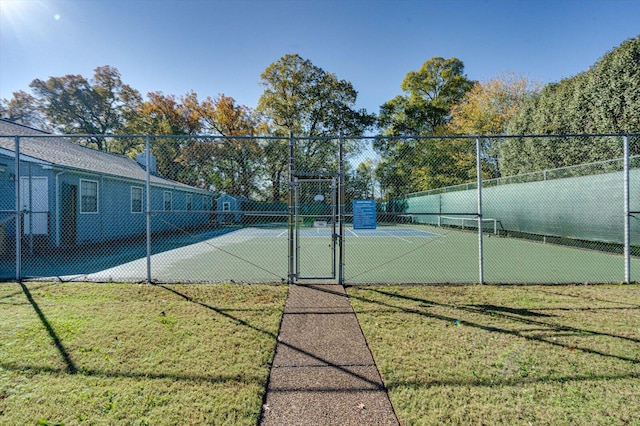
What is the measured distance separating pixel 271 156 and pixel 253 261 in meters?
2.83

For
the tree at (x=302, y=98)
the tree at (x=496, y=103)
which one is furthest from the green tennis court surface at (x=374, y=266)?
the tree at (x=302, y=98)

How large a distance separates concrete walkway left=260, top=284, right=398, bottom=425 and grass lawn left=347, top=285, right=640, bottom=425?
A: 0.47 feet

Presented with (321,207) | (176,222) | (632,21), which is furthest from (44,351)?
(632,21)

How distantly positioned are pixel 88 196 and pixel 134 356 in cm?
1100

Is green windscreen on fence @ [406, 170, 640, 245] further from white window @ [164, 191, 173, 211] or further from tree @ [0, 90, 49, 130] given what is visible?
tree @ [0, 90, 49, 130]

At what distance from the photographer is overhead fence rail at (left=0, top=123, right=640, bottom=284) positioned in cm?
575

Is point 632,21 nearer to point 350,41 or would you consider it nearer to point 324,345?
point 350,41

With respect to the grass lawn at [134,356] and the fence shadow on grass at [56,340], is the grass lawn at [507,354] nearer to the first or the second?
the grass lawn at [134,356]

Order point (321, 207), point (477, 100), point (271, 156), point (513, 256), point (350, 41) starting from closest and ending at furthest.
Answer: point (321, 207) → point (271, 156) → point (513, 256) → point (350, 41) → point (477, 100)

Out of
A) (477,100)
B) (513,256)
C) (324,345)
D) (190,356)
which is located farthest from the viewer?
(477,100)

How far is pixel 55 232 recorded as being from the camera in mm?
10086

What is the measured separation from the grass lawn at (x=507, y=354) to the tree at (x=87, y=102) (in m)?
37.6

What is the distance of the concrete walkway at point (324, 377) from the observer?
2.20m

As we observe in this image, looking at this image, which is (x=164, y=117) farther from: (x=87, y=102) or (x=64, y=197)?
(x=64, y=197)
